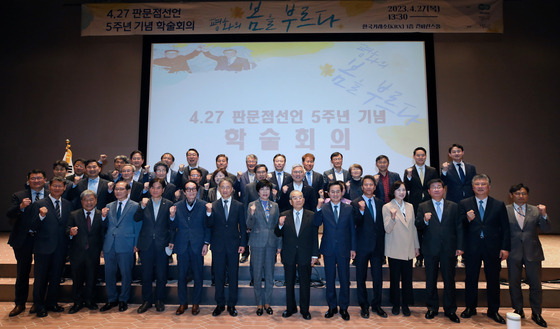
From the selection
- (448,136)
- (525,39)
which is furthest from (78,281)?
(525,39)

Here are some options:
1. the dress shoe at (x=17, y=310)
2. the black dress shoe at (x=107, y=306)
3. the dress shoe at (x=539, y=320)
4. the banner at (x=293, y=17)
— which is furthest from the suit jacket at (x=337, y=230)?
the banner at (x=293, y=17)

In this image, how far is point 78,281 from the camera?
12.6 ft

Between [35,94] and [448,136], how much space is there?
8812 mm

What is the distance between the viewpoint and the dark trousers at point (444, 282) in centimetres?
361

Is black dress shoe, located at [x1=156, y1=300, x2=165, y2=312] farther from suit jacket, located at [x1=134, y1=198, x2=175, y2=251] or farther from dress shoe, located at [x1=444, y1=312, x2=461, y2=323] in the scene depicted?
dress shoe, located at [x1=444, y1=312, x2=461, y2=323]

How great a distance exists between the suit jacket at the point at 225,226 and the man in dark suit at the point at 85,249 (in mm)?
1295

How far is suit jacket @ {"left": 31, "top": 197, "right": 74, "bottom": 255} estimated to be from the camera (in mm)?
3725

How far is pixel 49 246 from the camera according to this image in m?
3.73

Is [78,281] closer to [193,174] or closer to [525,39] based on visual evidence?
[193,174]

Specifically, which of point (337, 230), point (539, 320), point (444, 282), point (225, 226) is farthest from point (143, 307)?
point (539, 320)

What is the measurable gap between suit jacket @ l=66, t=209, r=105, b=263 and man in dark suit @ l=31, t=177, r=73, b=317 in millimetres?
108

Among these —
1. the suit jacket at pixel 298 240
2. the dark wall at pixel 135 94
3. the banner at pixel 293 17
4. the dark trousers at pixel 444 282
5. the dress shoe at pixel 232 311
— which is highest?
the banner at pixel 293 17

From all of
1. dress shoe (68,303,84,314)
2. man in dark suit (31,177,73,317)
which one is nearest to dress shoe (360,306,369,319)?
dress shoe (68,303,84,314)

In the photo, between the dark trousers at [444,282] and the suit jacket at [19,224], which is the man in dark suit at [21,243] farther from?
the dark trousers at [444,282]
